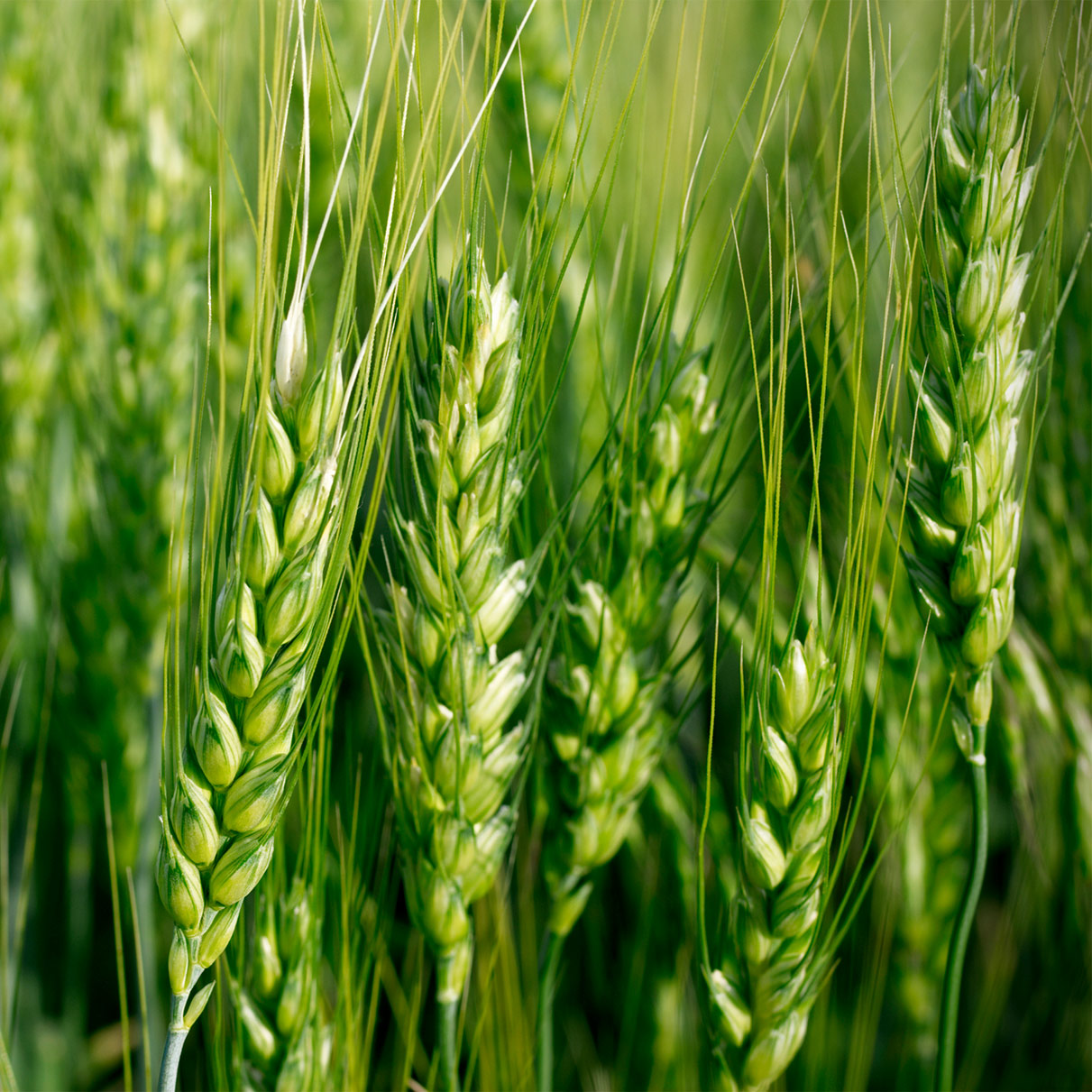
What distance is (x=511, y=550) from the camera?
55 cm

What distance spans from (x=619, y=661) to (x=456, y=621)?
0.11m

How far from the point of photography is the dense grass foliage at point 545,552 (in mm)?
407

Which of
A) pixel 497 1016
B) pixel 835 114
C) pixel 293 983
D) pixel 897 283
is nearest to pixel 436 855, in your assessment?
pixel 293 983

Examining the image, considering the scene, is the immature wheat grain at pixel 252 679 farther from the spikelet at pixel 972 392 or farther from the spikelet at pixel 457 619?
the spikelet at pixel 972 392

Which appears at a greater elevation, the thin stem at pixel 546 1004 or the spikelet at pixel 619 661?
the spikelet at pixel 619 661

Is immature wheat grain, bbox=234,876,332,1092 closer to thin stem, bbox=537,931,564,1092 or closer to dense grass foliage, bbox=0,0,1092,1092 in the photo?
dense grass foliage, bbox=0,0,1092,1092

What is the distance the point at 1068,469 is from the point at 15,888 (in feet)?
3.02

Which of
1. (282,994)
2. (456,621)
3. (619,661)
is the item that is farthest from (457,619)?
(282,994)

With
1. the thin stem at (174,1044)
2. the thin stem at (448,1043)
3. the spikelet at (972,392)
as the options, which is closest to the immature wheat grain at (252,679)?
the thin stem at (174,1044)

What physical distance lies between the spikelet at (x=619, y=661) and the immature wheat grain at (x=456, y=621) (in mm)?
44

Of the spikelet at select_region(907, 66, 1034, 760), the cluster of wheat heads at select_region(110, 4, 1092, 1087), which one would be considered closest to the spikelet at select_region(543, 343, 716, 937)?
the cluster of wheat heads at select_region(110, 4, 1092, 1087)

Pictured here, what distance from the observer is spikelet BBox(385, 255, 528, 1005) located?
421 mm

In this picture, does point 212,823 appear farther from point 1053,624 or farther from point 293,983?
point 1053,624

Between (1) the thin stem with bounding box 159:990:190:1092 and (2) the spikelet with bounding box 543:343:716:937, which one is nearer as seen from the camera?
(1) the thin stem with bounding box 159:990:190:1092
